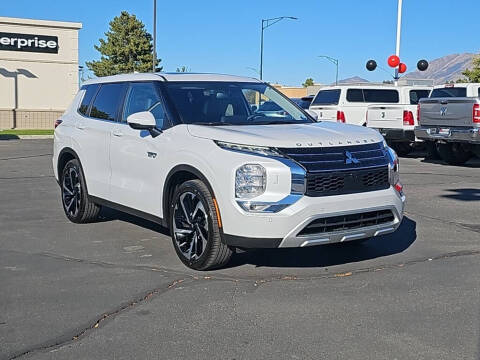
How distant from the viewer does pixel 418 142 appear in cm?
1695

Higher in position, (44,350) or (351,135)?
(351,135)

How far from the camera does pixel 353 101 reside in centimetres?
1861

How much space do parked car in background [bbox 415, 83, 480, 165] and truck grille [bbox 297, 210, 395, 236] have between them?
352 inches

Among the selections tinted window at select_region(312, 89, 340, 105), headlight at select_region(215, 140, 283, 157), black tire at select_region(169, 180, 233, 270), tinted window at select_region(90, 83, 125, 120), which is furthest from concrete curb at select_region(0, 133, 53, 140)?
headlight at select_region(215, 140, 283, 157)

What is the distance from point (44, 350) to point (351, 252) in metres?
3.39

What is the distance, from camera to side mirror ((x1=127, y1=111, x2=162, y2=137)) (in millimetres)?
5938

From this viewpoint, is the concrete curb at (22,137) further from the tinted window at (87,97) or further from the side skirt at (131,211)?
the side skirt at (131,211)

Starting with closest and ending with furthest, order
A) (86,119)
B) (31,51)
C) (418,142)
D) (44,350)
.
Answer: (44,350), (86,119), (418,142), (31,51)

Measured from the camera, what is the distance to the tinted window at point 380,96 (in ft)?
61.6

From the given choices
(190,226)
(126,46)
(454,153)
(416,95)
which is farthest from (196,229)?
(126,46)

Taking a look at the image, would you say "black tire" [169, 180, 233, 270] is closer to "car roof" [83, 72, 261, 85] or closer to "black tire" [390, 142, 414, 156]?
"car roof" [83, 72, 261, 85]

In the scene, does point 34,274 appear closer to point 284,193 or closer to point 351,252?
point 284,193

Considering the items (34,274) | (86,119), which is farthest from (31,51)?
(34,274)

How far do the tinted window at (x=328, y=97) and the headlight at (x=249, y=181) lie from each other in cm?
1404
